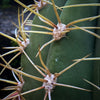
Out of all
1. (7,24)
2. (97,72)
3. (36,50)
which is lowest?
(97,72)

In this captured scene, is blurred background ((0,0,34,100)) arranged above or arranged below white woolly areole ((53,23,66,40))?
above

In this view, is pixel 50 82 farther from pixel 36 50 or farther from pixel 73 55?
pixel 36 50

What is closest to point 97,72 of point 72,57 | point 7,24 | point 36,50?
point 72,57

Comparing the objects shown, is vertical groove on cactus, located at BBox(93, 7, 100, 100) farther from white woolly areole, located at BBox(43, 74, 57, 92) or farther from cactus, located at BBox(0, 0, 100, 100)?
white woolly areole, located at BBox(43, 74, 57, 92)

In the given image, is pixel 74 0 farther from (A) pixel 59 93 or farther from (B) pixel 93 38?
(A) pixel 59 93

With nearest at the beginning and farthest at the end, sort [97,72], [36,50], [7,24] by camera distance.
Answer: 1. [97,72]
2. [36,50]
3. [7,24]

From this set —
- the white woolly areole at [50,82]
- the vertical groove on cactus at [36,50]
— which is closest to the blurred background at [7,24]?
the vertical groove on cactus at [36,50]

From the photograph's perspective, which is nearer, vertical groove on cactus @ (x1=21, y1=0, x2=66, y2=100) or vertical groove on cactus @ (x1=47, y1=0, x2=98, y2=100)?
vertical groove on cactus @ (x1=47, y1=0, x2=98, y2=100)

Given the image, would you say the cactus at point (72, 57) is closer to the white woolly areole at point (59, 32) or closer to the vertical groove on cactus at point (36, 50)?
the white woolly areole at point (59, 32)

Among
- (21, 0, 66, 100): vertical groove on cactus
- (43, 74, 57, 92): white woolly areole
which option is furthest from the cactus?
(21, 0, 66, 100): vertical groove on cactus

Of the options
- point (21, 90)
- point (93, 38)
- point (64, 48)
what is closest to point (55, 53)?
point (64, 48)

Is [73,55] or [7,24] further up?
[7,24]
